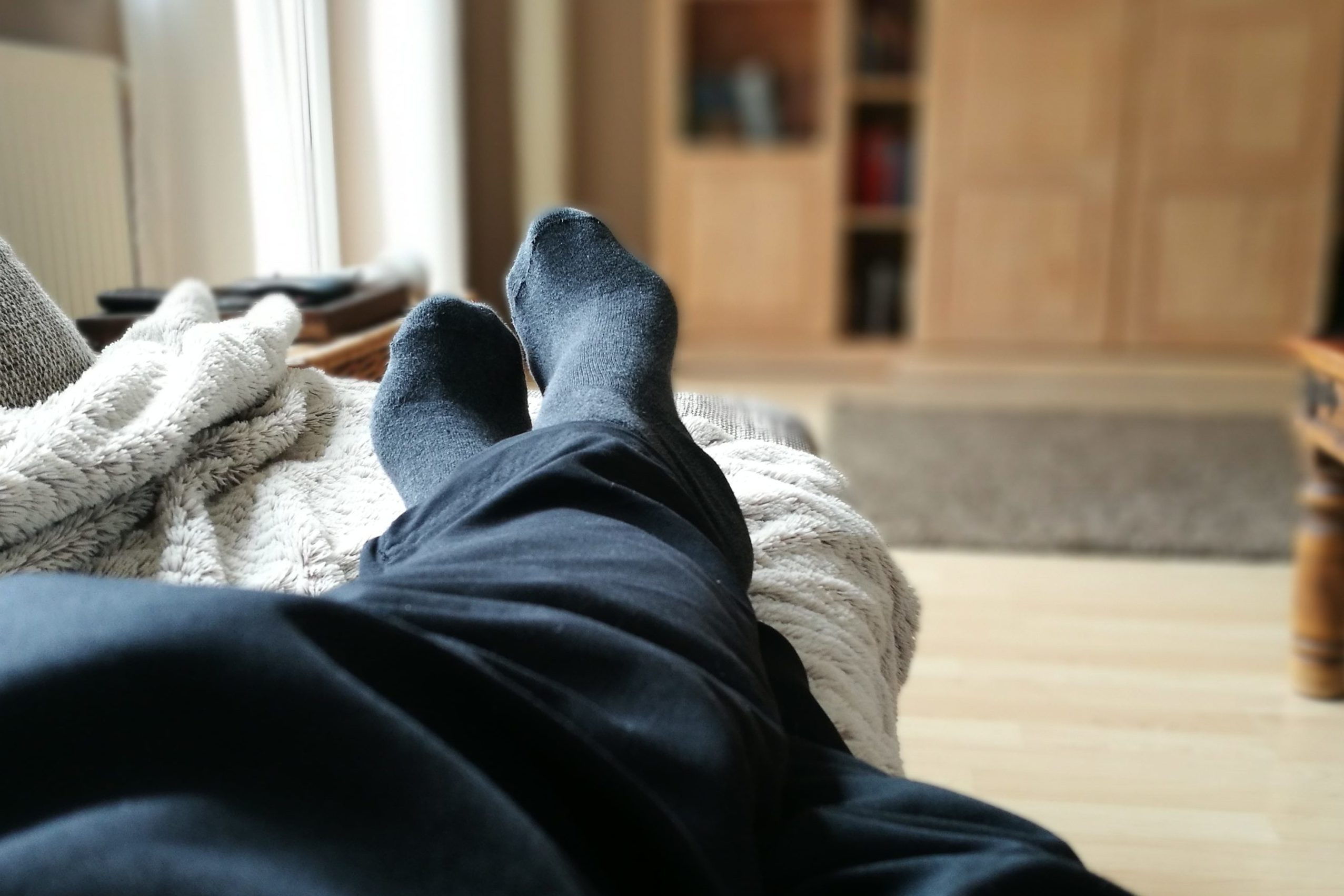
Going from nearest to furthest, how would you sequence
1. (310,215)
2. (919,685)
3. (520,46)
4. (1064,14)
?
(310,215) → (919,685) → (1064,14) → (520,46)

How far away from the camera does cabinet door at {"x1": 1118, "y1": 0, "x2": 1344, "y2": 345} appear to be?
2.81 metres

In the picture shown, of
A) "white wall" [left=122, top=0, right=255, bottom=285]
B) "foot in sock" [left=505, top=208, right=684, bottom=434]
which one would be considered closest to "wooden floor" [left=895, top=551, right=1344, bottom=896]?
"foot in sock" [left=505, top=208, right=684, bottom=434]

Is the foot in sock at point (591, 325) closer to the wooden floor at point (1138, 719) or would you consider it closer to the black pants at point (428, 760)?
the black pants at point (428, 760)

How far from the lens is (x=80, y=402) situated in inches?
23.4

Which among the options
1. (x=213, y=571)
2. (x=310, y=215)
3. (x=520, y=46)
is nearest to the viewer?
(x=213, y=571)

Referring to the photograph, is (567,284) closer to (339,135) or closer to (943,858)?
(339,135)

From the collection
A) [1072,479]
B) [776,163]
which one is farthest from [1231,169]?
[1072,479]

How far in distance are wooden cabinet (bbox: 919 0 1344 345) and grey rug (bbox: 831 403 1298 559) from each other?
39 centimetres

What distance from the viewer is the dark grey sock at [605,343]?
584 millimetres

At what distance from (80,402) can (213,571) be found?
0.11 meters

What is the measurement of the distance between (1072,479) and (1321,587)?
89 cm

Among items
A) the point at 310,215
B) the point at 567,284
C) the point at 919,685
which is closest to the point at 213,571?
the point at 567,284

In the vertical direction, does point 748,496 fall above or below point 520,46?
below

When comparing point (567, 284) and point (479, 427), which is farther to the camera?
point (567, 284)
